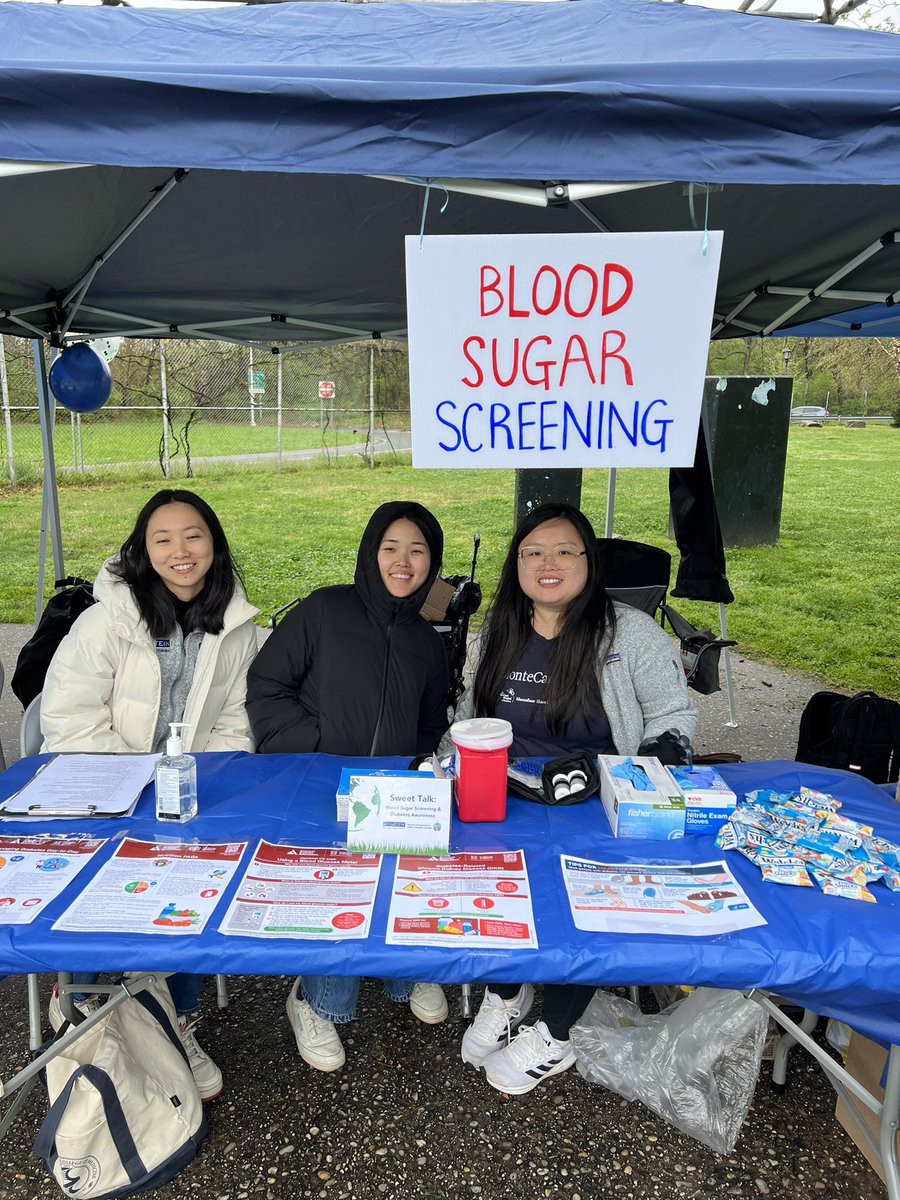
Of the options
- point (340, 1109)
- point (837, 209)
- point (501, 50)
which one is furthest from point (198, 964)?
point (837, 209)

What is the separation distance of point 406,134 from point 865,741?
2413 millimetres

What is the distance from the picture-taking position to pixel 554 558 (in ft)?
7.43

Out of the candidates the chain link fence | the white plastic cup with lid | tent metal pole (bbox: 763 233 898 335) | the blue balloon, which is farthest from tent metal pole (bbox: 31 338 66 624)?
the chain link fence

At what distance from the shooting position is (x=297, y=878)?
1.53 m

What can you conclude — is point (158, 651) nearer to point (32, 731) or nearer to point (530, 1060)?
point (32, 731)

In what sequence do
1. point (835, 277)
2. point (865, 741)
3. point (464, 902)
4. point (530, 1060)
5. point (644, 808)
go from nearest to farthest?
1. point (464, 902)
2. point (644, 808)
3. point (530, 1060)
4. point (865, 741)
5. point (835, 277)

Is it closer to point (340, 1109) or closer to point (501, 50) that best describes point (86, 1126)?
point (340, 1109)

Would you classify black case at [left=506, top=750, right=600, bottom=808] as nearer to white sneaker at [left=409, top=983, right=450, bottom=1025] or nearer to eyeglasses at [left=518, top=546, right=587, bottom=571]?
eyeglasses at [left=518, top=546, right=587, bottom=571]

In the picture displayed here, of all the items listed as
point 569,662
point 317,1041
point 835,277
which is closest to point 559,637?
point 569,662

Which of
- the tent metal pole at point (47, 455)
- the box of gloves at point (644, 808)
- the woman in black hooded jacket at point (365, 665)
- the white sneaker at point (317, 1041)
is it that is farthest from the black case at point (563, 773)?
the tent metal pole at point (47, 455)

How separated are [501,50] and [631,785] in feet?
5.41

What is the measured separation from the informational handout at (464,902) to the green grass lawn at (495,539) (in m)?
4.39

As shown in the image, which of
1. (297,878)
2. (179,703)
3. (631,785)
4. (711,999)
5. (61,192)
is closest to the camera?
(297,878)

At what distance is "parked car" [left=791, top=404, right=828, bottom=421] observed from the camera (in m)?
28.7
